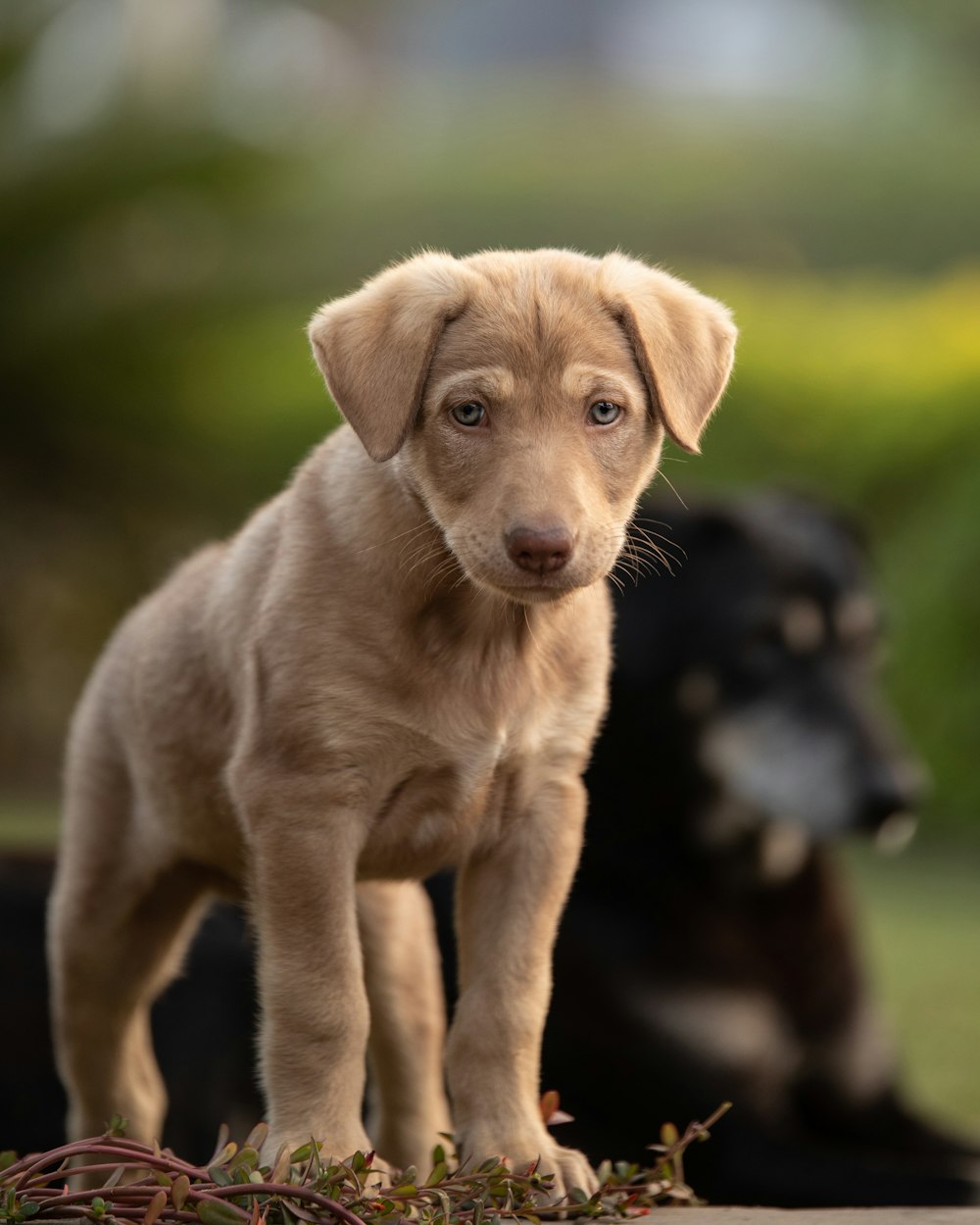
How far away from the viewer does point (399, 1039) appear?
318 cm

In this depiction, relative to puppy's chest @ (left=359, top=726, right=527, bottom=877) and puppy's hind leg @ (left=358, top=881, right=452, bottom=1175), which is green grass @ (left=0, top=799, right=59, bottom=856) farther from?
puppy's chest @ (left=359, top=726, right=527, bottom=877)

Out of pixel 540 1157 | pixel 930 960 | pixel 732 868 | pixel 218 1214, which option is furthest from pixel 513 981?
pixel 930 960

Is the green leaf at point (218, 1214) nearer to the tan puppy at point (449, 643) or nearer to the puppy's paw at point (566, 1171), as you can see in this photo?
the tan puppy at point (449, 643)

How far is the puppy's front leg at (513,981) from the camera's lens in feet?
8.36

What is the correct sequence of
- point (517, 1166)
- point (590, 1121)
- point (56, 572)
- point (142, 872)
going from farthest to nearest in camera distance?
point (56, 572) → point (590, 1121) → point (142, 872) → point (517, 1166)

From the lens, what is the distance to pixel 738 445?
29.3 feet

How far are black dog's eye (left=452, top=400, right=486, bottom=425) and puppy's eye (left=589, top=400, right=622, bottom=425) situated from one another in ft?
0.54

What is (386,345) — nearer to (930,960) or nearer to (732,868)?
(732,868)

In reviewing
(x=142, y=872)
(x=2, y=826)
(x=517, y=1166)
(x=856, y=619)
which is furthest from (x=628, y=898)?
(x=2, y=826)

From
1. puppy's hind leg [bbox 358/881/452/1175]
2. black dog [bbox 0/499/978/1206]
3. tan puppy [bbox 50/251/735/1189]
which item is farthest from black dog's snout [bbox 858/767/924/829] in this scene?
tan puppy [bbox 50/251/735/1189]

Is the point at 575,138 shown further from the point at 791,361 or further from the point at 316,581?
the point at 316,581

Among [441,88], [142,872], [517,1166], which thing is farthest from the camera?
[441,88]

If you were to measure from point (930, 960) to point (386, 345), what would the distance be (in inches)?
209

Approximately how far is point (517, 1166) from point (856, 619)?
2803 millimetres
